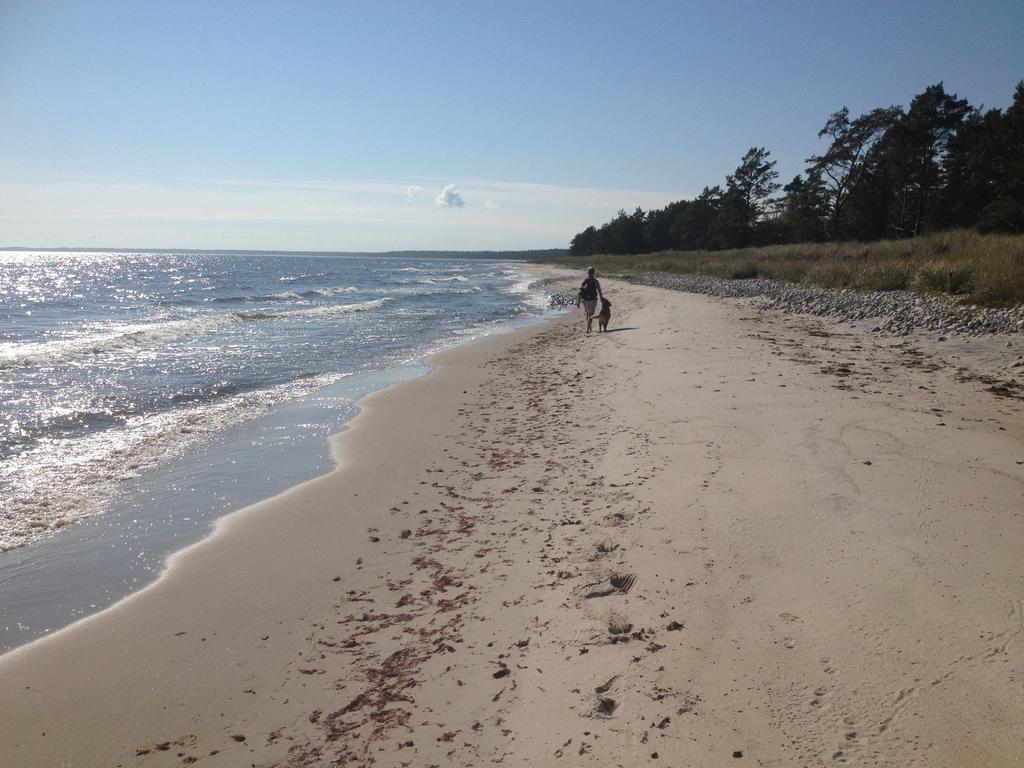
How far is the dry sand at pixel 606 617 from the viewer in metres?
2.73

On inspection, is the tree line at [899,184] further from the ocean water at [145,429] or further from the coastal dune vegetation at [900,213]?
the ocean water at [145,429]

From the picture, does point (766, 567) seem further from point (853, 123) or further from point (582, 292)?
point (853, 123)

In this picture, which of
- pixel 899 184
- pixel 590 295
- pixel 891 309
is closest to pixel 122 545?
pixel 590 295

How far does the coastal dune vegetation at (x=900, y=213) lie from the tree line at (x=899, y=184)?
77 millimetres

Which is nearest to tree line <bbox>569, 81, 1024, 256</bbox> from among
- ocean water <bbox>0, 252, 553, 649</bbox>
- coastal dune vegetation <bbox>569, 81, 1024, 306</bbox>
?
coastal dune vegetation <bbox>569, 81, 1024, 306</bbox>

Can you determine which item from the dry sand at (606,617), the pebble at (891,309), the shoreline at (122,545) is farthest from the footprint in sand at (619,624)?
the pebble at (891,309)

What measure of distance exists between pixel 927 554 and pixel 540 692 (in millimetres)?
2492

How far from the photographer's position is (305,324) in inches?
958

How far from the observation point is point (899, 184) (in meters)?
44.7

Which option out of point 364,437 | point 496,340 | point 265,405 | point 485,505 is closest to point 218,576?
point 485,505

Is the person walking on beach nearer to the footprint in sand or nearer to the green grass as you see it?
the green grass

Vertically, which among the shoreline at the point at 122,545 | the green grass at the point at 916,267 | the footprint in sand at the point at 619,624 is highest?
the green grass at the point at 916,267

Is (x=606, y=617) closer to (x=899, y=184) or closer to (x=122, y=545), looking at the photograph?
(x=122, y=545)

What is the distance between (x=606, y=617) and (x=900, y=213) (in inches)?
2076
